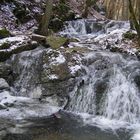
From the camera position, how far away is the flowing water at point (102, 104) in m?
7.90

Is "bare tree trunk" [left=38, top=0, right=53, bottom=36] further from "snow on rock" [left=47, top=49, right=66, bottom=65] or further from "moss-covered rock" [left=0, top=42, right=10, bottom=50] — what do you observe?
"snow on rock" [left=47, top=49, right=66, bottom=65]

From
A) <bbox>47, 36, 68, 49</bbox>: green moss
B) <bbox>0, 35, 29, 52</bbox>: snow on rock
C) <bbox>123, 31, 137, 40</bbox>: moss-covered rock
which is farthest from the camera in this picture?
<bbox>123, 31, 137, 40</bbox>: moss-covered rock

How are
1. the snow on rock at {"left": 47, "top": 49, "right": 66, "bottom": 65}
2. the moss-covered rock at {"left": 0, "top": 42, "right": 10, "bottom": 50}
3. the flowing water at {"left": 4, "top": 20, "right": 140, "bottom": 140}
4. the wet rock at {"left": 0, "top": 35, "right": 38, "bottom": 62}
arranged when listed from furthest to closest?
the moss-covered rock at {"left": 0, "top": 42, "right": 10, "bottom": 50}
the wet rock at {"left": 0, "top": 35, "right": 38, "bottom": 62}
the snow on rock at {"left": 47, "top": 49, "right": 66, "bottom": 65}
the flowing water at {"left": 4, "top": 20, "right": 140, "bottom": 140}

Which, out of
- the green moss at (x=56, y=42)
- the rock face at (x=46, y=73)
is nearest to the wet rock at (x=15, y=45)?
the rock face at (x=46, y=73)

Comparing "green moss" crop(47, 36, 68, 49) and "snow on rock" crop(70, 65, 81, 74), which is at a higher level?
"green moss" crop(47, 36, 68, 49)

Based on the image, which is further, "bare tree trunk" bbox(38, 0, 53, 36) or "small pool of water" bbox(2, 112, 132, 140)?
"bare tree trunk" bbox(38, 0, 53, 36)

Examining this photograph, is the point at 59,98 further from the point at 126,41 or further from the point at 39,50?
the point at 126,41

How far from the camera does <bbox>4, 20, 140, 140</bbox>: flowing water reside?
790cm

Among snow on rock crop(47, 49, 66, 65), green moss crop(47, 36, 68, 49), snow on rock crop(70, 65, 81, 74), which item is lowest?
snow on rock crop(70, 65, 81, 74)

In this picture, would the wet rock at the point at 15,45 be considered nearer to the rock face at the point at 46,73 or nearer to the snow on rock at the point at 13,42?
the snow on rock at the point at 13,42

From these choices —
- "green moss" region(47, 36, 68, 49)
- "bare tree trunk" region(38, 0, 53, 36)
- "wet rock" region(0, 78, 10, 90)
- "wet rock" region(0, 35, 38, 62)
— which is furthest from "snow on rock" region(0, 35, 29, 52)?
"bare tree trunk" region(38, 0, 53, 36)

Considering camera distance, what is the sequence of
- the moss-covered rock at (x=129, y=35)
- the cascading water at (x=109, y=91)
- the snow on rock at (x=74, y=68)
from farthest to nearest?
the moss-covered rock at (x=129, y=35)
the snow on rock at (x=74, y=68)
the cascading water at (x=109, y=91)

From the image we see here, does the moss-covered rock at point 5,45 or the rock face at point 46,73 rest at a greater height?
the moss-covered rock at point 5,45

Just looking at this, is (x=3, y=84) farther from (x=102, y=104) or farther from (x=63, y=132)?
(x=63, y=132)
